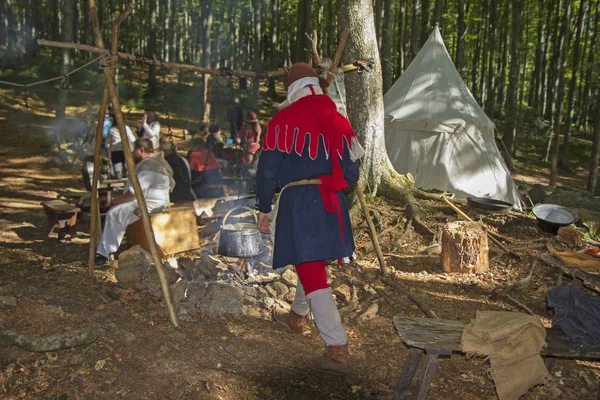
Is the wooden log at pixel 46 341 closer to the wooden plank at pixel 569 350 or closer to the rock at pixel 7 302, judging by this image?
the rock at pixel 7 302

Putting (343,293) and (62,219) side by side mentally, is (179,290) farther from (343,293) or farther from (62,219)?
(62,219)

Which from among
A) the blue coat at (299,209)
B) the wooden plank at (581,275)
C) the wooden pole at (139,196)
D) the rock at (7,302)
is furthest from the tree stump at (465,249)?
the rock at (7,302)

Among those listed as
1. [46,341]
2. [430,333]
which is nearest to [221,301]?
[46,341]

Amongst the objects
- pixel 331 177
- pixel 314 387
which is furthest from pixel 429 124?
pixel 314 387

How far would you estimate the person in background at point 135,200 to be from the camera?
5340 millimetres

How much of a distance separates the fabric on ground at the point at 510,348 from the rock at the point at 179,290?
95.5 inches

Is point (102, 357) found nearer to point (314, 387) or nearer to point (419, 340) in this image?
point (314, 387)

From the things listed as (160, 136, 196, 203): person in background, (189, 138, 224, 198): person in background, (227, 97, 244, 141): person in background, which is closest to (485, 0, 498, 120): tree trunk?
(227, 97, 244, 141): person in background

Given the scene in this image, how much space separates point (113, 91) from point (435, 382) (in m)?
3.21

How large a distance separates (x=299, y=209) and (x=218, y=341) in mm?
1200

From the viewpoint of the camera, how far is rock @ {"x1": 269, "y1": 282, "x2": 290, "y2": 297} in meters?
4.60

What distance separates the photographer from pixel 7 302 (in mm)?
3443

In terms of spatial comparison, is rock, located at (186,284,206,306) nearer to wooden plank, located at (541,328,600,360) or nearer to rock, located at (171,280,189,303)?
rock, located at (171,280,189,303)

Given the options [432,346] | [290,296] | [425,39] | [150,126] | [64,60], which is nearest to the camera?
[432,346]
